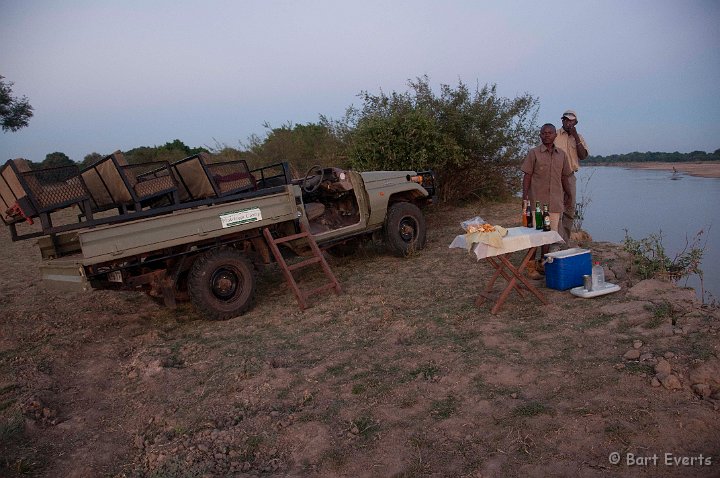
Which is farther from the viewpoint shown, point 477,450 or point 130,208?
point 130,208

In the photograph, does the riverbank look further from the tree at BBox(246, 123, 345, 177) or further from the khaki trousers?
the tree at BBox(246, 123, 345, 177)

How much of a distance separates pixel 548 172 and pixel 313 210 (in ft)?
11.0

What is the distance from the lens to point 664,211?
32.2 feet

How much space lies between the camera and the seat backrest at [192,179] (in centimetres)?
633

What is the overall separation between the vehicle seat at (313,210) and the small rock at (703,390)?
525 centimetres

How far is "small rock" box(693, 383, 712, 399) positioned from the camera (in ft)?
Result: 11.3

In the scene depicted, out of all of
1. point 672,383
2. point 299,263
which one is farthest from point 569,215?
point 299,263

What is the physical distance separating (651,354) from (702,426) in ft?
3.16

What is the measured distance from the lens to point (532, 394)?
3750 millimetres

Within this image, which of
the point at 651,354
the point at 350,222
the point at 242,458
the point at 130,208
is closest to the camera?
the point at 242,458

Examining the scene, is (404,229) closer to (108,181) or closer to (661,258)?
(661,258)

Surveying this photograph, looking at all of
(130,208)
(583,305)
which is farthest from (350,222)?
(583,305)

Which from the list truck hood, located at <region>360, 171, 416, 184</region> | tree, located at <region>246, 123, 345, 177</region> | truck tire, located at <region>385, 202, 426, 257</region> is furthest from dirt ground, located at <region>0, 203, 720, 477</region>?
tree, located at <region>246, 123, 345, 177</region>

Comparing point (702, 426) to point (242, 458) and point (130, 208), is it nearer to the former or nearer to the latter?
point (242, 458)
